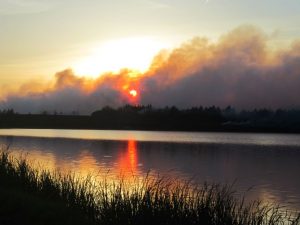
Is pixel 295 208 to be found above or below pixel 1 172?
below

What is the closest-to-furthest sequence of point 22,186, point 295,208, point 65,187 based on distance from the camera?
point 65,187, point 22,186, point 295,208

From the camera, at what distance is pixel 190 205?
12.8 m

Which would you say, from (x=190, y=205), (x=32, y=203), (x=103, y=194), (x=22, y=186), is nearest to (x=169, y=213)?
(x=190, y=205)

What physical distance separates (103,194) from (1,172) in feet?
20.7

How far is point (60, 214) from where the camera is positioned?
450 inches

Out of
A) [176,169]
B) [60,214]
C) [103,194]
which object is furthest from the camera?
[176,169]

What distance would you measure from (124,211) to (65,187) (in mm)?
3881

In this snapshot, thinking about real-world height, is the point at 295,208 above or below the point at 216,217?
below

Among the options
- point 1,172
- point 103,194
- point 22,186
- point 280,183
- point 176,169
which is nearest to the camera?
point 103,194

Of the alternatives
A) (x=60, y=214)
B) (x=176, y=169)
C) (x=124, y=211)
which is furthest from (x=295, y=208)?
(x=176, y=169)

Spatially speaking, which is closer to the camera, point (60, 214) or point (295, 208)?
point (60, 214)

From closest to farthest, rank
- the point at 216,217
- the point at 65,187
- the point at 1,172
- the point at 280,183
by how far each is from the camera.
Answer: the point at 216,217 → the point at 65,187 → the point at 1,172 → the point at 280,183

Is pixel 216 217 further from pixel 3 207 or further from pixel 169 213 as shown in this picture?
pixel 3 207

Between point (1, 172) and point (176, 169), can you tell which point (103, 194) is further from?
point (176, 169)
